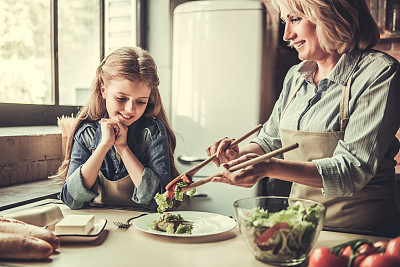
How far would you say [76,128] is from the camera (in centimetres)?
181

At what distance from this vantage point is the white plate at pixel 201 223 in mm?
1134

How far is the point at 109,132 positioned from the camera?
5.41 ft

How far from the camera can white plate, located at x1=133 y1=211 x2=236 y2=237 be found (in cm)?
113

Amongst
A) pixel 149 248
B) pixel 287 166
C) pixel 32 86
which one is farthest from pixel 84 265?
pixel 32 86

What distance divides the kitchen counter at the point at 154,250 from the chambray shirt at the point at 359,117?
226 mm

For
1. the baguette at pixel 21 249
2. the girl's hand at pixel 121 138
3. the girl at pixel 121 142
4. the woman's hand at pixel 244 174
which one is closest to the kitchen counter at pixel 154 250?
the baguette at pixel 21 249

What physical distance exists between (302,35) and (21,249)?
114cm

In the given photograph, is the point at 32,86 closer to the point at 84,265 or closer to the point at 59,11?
the point at 59,11

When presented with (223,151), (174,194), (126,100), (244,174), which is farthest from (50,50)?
(244,174)

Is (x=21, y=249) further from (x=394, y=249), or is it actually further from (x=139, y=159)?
(x=139, y=159)

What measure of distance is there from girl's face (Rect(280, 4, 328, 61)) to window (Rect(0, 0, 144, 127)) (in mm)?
1598

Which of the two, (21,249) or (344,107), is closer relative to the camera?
(21,249)

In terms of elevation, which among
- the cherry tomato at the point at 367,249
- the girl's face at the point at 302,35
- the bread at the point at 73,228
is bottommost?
the bread at the point at 73,228

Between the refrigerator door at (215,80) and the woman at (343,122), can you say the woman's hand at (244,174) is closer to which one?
the woman at (343,122)
